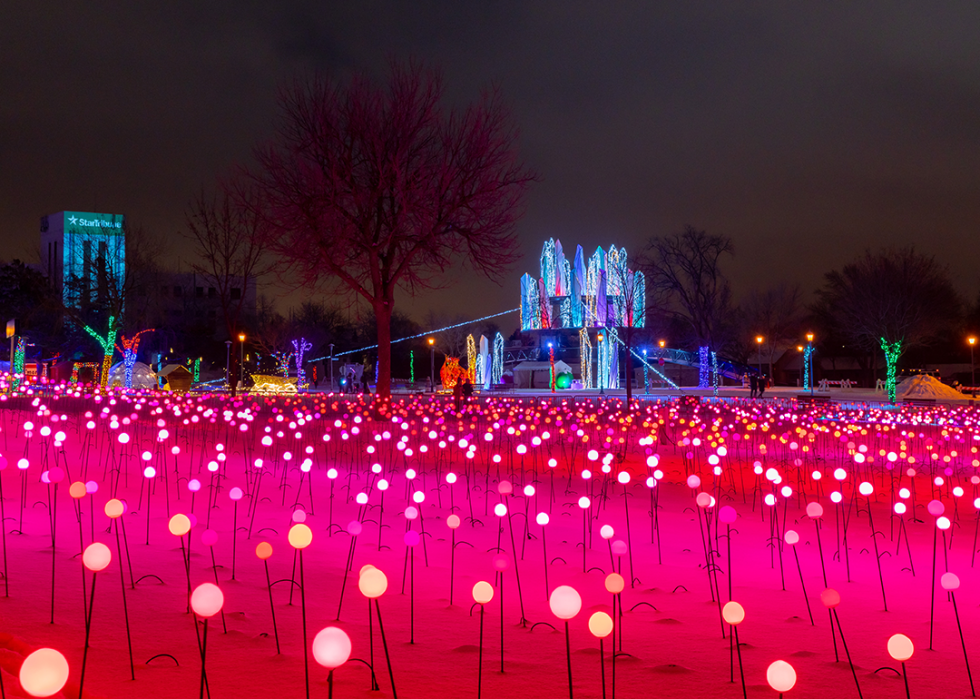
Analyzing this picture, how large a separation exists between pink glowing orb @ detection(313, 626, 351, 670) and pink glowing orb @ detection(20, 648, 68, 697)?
756 millimetres

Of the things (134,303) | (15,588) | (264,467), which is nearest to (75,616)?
(15,588)

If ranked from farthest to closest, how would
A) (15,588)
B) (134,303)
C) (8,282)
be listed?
(134,303) < (8,282) < (15,588)

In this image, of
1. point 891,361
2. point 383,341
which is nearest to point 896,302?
point 891,361

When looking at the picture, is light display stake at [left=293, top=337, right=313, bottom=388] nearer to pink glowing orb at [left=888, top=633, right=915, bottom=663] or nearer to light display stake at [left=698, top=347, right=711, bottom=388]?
light display stake at [left=698, top=347, right=711, bottom=388]

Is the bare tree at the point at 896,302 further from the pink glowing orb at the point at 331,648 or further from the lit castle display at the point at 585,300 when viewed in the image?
the pink glowing orb at the point at 331,648

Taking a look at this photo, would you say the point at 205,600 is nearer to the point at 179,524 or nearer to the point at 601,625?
the point at 179,524

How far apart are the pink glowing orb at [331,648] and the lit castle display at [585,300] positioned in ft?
114

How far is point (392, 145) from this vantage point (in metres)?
18.6

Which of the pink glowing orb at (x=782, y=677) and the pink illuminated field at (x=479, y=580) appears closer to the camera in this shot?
the pink glowing orb at (x=782, y=677)

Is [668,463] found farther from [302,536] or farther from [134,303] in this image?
[134,303]

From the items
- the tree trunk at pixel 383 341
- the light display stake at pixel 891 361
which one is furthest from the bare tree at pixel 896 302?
the tree trunk at pixel 383 341

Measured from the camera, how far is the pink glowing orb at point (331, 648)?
8.05 feet

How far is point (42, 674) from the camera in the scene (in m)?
2.20

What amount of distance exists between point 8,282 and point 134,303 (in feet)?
40.1
